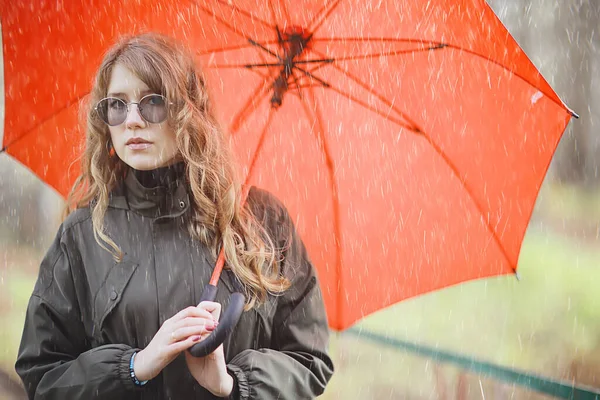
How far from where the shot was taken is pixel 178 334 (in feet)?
5.89

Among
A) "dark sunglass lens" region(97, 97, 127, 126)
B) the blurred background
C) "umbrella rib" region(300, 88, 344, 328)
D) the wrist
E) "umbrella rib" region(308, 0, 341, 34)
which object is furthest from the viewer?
the blurred background

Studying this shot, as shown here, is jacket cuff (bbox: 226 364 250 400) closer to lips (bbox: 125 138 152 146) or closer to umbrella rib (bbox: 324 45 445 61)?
lips (bbox: 125 138 152 146)

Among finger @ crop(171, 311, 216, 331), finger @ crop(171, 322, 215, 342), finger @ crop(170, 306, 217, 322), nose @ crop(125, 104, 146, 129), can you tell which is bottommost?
finger @ crop(171, 322, 215, 342)

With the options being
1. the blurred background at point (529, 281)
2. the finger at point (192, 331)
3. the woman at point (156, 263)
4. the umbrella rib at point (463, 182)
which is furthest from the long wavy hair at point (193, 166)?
the blurred background at point (529, 281)

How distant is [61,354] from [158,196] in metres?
0.50

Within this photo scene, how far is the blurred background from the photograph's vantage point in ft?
25.2

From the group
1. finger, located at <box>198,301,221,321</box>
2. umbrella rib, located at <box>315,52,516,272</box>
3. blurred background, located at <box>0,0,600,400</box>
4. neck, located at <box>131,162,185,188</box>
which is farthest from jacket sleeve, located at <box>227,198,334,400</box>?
blurred background, located at <box>0,0,600,400</box>

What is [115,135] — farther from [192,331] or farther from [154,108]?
[192,331]

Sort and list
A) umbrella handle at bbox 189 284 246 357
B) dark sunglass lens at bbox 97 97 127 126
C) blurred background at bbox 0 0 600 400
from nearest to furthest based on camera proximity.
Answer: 1. umbrella handle at bbox 189 284 246 357
2. dark sunglass lens at bbox 97 97 127 126
3. blurred background at bbox 0 0 600 400

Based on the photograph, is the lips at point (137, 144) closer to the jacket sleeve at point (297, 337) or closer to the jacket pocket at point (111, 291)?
the jacket pocket at point (111, 291)

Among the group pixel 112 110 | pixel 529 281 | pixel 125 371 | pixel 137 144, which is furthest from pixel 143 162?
pixel 529 281

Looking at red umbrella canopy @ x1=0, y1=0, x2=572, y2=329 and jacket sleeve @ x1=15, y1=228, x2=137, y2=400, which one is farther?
red umbrella canopy @ x1=0, y1=0, x2=572, y2=329

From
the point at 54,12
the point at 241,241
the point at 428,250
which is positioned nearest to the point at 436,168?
the point at 428,250

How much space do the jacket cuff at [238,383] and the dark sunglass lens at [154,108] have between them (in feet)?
2.27
